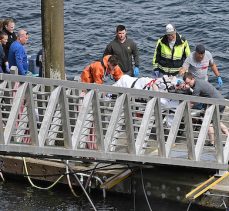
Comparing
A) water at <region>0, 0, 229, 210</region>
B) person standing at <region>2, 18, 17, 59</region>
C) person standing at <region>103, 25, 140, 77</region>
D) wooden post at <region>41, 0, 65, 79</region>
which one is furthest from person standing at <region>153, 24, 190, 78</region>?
water at <region>0, 0, 229, 210</region>

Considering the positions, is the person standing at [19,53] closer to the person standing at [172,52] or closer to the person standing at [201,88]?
the person standing at [172,52]

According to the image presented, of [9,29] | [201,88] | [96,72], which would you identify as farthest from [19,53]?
[201,88]

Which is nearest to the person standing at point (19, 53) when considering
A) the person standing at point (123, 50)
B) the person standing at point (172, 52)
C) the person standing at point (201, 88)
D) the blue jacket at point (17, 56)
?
the blue jacket at point (17, 56)

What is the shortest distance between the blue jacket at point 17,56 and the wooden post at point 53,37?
2822 millimetres

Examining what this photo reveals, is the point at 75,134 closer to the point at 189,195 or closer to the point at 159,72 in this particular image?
the point at 189,195

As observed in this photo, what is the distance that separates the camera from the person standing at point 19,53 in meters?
19.1

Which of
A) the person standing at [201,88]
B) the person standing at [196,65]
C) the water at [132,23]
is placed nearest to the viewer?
the person standing at [201,88]

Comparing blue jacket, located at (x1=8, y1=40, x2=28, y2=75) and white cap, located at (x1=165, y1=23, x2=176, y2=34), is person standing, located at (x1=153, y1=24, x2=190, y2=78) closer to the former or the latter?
white cap, located at (x1=165, y1=23, x2=176, y2=34)

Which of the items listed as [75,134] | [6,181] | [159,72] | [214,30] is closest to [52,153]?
[75,134]

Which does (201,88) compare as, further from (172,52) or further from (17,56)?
(17,56)

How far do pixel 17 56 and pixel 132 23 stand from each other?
12294 mm

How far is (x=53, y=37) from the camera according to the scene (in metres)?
15.9

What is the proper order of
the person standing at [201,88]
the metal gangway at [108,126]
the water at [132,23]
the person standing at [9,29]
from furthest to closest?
1. the water at [132,23]
2. the person standing at [9,29]
3. the person standing at [201,88]
4. the metal gangway at [108,126]

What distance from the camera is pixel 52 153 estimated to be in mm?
14219
